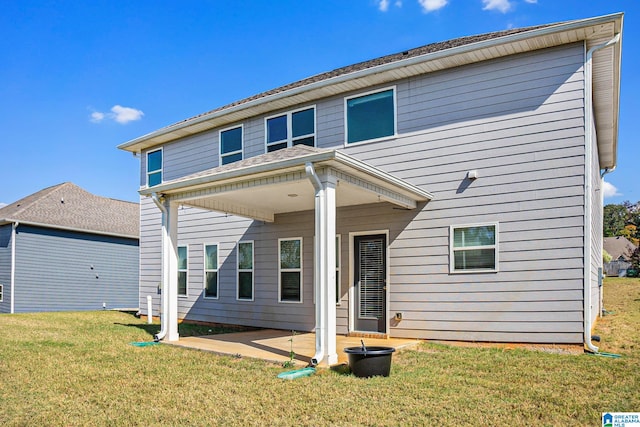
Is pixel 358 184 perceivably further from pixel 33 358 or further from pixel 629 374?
pixel 33 358

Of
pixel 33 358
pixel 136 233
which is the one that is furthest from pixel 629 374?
pixel 136 233

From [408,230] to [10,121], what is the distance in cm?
1845

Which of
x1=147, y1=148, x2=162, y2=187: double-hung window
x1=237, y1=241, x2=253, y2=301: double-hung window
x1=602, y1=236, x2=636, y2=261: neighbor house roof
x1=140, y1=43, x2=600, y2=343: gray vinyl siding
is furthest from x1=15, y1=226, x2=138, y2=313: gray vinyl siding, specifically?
x1=602, y1=236, x2=636, y2=261: neighbor house roof

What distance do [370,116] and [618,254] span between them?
42.7 metres

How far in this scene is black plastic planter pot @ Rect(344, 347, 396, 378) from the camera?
558cm

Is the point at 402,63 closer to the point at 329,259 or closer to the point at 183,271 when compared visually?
the point at 329,259

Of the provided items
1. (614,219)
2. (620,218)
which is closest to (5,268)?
(620,218)

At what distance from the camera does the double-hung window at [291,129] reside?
1019 cm

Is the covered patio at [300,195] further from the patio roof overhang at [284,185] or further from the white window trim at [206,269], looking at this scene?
the white window trim at [206,269]

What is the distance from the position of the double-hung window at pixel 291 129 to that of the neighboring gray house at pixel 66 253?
11342mm

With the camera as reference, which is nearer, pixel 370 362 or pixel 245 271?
pixel 370 362

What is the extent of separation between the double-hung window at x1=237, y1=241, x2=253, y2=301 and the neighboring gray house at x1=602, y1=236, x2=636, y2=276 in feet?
99.2

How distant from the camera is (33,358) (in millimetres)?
6926

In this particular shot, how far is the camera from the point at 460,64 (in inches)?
327
